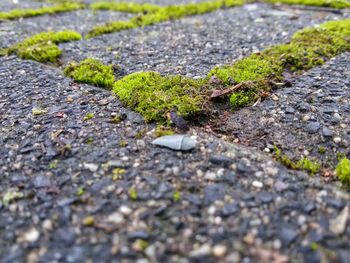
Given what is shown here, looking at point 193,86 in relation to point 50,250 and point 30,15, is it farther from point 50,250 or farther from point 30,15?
point 30,15

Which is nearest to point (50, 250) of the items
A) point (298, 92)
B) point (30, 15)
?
point (298, 92)

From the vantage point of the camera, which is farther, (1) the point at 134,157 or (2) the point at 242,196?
(1) the point at 134,157

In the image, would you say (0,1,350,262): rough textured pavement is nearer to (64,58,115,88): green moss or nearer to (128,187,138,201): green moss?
(128,187,138,201): green moss

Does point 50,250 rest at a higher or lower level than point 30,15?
lower

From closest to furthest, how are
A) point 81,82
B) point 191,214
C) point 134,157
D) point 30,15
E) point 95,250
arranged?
point 95,250
point 191,214
point 134,157
point 81,82
point 30,15

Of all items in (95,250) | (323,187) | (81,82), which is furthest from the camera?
(81,82)

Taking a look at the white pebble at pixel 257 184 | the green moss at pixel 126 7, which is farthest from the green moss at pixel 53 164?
the green moss at pixel 126 7
